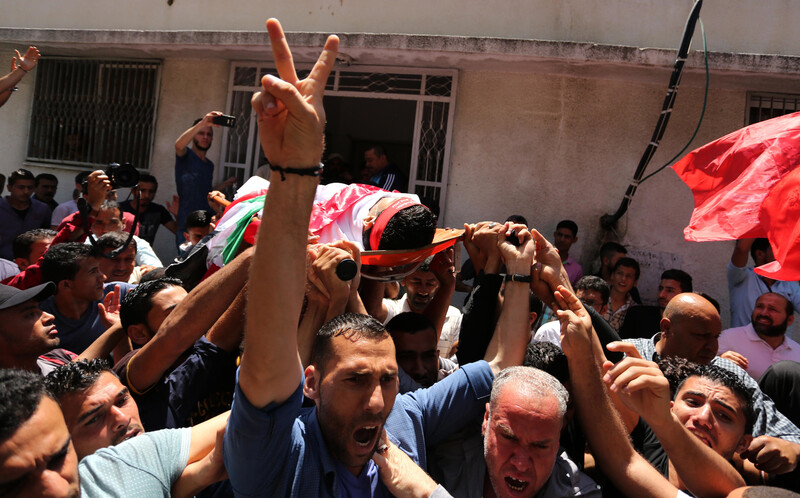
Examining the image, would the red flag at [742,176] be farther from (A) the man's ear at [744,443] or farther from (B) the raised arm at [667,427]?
(B) the raised arm at [667,427]

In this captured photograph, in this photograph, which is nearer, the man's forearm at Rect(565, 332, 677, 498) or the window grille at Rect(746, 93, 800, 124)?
the man's forearm at Rect(565, 332, 677, 498)

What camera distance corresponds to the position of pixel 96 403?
2.21m

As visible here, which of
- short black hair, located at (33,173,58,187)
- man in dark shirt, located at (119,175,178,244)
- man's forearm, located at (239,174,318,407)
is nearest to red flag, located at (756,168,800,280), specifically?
man's forearm, located at (239,174,318,407)

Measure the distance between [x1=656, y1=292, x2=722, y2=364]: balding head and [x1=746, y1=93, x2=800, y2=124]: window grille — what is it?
345cm

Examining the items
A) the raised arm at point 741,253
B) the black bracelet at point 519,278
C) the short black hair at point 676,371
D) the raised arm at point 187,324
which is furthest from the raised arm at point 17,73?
the raised arm at point 741,253

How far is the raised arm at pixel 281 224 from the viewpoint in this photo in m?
1.58

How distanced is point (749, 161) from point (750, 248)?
2.82 metres

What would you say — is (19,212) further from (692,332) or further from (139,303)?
(692,332)

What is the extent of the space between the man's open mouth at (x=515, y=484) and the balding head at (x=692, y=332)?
1845 millimetres

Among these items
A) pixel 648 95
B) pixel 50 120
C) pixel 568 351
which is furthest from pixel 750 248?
pixel 50 120

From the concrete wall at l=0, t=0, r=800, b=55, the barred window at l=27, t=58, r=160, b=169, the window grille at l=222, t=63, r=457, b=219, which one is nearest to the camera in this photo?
the concrete wall at l=0, t=0, r=800, b=55

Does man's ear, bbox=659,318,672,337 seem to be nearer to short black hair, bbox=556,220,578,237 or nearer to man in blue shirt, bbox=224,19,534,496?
man in blue shirt, bbox=224,19,534,496

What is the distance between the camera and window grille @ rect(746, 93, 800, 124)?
6301 mm

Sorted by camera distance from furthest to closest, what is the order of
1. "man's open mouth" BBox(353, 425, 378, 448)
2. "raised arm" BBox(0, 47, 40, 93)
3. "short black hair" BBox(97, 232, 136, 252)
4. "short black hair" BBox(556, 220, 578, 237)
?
"short black hair" BBox(556, 220, 578, 237) < "raised arm" BBox(0, 47, 40, 93) < "short black hair" BBox(97, 232, 136, 252) < "man's open mouth" BBox(353, 425, 378, 448)
